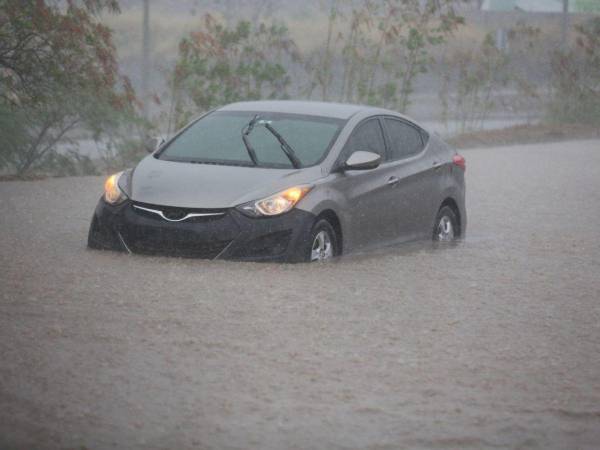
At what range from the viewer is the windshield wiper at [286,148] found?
12.2 m

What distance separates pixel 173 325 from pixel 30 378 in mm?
1659

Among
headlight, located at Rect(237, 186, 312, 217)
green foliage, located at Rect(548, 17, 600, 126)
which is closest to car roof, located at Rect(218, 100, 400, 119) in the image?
headlight, located at Rect(237, 186, 312, 217)

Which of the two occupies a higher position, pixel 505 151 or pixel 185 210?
pixel 185 210

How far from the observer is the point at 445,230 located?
556 inches

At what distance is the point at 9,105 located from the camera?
802 inches

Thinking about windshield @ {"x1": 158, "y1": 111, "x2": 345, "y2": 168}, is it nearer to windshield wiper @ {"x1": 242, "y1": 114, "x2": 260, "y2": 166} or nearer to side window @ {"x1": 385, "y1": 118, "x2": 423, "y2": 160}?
windshield wiper @ {"x1": 242, "y1": 114, "x2": 260, "y2": 166}

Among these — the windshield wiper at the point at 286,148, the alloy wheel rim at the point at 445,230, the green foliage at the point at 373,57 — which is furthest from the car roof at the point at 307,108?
the green foliage at the point at 373,57

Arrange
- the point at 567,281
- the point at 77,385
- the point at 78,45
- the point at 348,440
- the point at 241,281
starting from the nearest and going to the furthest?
the point at 348,440 → the point at 77,385 → the point at 241,281 → the point at 567,281 → the point at 78,45

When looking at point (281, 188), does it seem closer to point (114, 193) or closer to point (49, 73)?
point (114, 193)

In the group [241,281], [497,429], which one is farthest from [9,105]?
[497,429]

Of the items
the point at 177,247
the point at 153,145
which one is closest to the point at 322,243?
the point at 177,247

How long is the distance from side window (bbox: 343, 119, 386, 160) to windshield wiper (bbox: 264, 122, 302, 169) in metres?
0.46

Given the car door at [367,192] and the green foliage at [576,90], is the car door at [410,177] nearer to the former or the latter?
the car door at [367,192]

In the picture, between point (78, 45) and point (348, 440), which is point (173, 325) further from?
point (78, 45)
